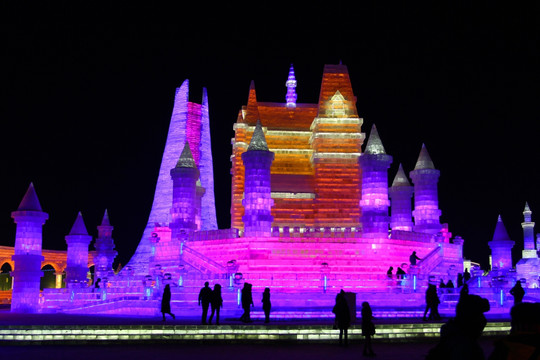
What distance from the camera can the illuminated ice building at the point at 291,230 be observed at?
27783 mm

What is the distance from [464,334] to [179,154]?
49496mm

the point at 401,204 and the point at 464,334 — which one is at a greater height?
the point at 401,204

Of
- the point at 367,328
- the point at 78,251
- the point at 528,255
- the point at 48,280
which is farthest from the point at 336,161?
the point at 48,280

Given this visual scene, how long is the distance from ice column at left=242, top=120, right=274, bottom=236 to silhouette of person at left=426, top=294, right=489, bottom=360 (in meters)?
30.6

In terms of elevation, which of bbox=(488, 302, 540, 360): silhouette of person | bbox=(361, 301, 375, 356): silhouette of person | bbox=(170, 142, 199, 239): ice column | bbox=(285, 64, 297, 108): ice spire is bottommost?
bbox=(361, 301, 375, 356): silhouette of person

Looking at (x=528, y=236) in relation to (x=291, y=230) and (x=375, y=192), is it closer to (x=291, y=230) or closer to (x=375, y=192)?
(x=375, y=192)

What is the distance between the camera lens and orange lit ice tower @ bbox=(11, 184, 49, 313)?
1228 inches

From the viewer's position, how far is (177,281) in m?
28.3

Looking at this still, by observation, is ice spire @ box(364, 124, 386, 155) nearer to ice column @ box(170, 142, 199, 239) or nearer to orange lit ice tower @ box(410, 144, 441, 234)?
orange lit ice tower @ box(410, 144, 441, 234)

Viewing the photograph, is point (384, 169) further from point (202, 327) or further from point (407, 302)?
point (202, 327)

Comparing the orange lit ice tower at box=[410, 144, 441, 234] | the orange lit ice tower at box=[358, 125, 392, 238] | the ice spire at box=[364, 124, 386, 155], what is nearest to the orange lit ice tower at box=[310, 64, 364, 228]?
the orange lit ice tower at box=[410, 144, 441, 234]

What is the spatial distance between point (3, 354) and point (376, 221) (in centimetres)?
2427

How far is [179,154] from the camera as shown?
2085 inches

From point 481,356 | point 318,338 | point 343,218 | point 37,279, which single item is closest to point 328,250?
point 343,218
